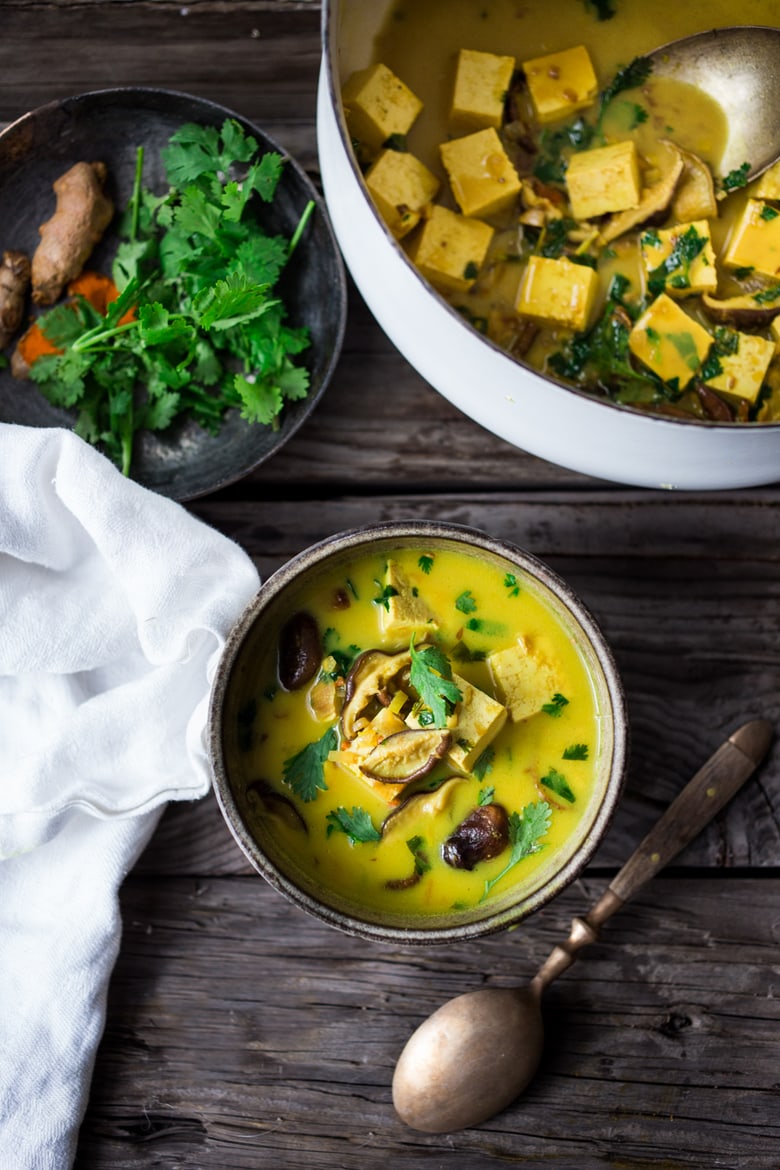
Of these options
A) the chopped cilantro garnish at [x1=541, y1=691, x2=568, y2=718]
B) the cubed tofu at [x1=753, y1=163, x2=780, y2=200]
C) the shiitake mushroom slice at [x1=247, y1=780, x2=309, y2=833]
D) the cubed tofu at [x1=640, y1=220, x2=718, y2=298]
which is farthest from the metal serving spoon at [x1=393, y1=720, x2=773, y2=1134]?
the cubed tofu at [x1=753, y1=163, x2=780, y2=200]

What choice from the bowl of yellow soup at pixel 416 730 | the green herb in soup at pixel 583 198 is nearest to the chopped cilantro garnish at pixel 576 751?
the bowl of yellow soup at pixel 416 730

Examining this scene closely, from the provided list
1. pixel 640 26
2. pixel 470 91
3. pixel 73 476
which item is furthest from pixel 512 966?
pixel 640 26

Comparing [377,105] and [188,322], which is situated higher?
[377,105]

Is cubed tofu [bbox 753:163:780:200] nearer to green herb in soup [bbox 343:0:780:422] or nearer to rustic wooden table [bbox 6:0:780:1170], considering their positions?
green herb in soup [bbox 343:0:780:422]

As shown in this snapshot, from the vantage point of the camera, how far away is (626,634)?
5.61 ft

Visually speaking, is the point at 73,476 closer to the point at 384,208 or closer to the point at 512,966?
the point at 384,208

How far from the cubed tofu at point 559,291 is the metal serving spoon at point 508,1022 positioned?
747 mm

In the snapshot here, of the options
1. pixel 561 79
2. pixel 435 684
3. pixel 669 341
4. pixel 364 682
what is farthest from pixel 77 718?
pixel 561 79

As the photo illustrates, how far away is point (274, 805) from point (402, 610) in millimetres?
347

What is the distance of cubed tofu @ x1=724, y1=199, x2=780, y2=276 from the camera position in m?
1.50

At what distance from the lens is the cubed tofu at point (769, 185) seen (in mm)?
1506

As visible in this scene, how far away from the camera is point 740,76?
1524 millimetres

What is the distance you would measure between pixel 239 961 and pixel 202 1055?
171 millimetres

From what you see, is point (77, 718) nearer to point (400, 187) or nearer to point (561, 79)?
point (400, 187)
